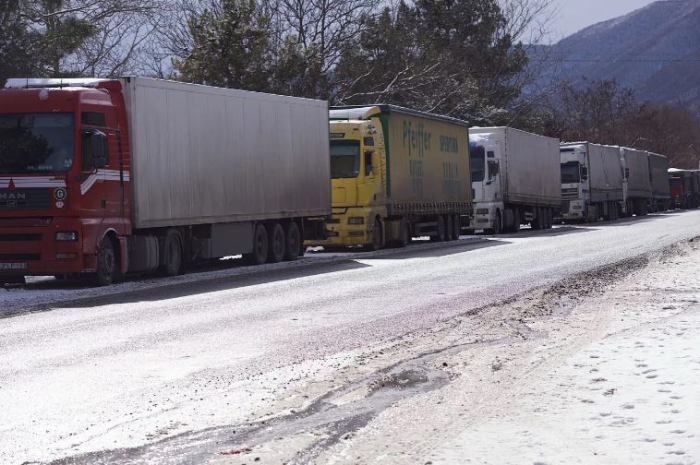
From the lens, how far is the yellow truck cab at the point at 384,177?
32.9m

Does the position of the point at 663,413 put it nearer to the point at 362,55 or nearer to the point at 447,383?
the point at 447,383

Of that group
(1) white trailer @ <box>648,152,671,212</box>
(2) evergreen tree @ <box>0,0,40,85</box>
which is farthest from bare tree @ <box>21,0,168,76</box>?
(1) white trailer @ <box>648,152,671,212</box>

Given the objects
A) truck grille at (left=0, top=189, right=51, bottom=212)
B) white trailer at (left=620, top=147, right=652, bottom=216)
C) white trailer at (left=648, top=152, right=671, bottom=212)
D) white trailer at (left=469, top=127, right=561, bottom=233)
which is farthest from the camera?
white trailer at (left=648, top=152, right=671, bottom=212)

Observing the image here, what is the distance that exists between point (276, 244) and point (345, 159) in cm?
556

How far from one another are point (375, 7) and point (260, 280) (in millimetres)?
31951

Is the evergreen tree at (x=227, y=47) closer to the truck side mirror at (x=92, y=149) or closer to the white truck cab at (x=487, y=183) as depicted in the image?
the white truck cab at (x=487, y=183)

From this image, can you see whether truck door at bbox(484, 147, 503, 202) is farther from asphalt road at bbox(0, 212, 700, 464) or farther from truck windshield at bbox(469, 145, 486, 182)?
asphalt road at bbox(0, 212, 700, 464)

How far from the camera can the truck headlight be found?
69.6ft

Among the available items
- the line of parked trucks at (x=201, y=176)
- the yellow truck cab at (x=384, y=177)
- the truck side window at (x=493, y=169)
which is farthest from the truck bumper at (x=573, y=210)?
the yellow truck cab at (x=384, y=177)

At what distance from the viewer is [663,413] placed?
7.96 meters

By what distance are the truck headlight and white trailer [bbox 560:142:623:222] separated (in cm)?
4071

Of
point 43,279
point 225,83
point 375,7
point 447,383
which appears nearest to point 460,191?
point 225,83

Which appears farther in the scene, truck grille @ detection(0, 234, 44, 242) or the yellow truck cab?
the yellow truck cab

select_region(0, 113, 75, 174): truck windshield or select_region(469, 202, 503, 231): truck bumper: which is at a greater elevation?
select_region(0, 113, 75, 174): truck windshield
